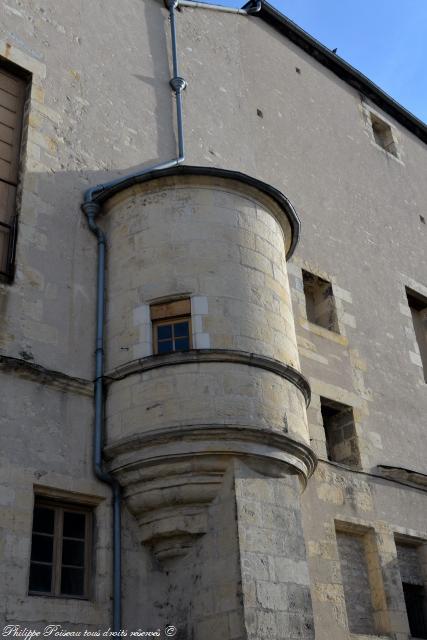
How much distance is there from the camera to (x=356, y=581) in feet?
32.1

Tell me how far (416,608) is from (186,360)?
5.01 metres

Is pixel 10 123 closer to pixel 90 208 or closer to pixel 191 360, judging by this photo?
pixel 90 208

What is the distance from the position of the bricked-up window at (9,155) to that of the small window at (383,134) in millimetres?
9036

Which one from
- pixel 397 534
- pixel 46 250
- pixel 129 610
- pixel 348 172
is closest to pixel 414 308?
pixel 348 172

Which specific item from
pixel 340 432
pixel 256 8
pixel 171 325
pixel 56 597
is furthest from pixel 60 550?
pixel 256 8

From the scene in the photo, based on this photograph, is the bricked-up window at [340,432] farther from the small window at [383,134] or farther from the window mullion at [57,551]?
the small window at [383,134]

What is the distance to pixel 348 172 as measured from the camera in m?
15.0

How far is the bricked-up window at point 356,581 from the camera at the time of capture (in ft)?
31.2

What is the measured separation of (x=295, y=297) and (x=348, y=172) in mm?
4430

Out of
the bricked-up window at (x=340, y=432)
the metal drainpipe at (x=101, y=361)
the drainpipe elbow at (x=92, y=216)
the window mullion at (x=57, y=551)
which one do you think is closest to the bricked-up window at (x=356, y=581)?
the bricked-up window at (x=340, y=432)

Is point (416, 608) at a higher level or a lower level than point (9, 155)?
lower

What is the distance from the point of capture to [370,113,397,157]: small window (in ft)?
55.7

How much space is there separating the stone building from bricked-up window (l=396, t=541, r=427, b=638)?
0.15ft

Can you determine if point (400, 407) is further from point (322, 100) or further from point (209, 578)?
point (322, 100)
